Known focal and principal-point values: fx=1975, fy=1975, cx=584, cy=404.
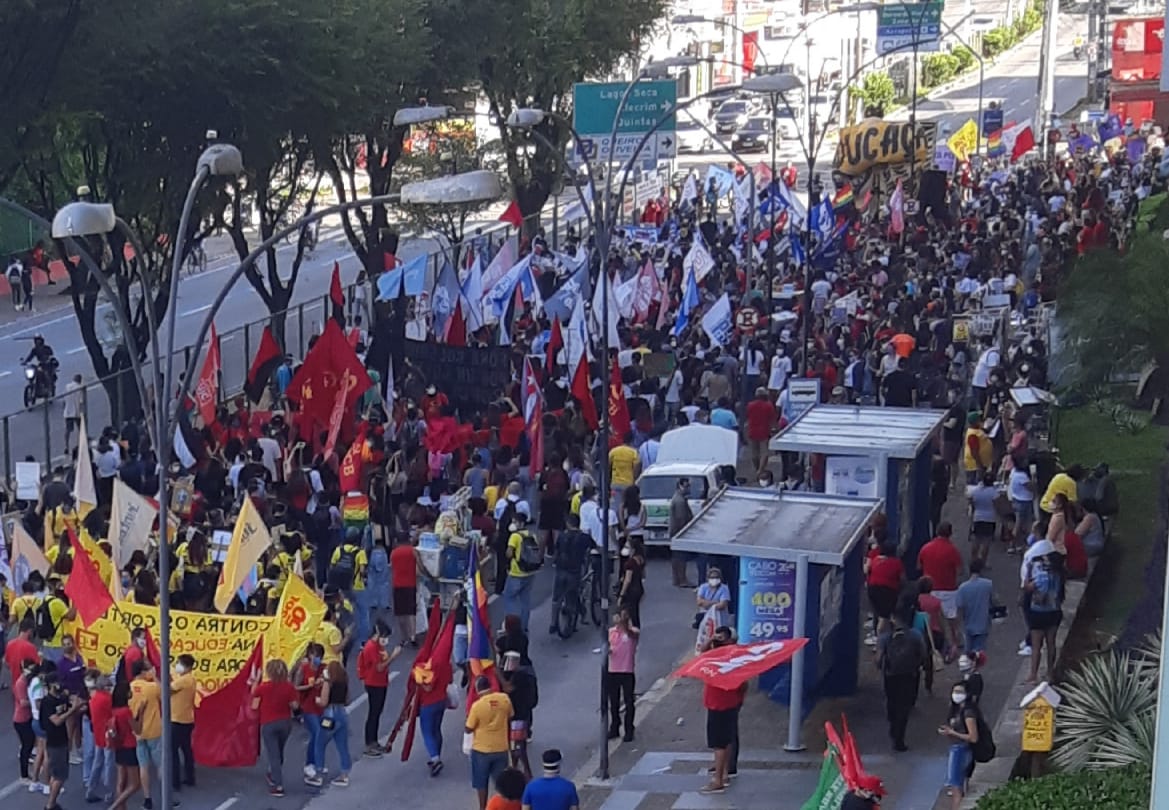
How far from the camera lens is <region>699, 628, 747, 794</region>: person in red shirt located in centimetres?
1562

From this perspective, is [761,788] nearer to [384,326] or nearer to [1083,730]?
[1083,730]

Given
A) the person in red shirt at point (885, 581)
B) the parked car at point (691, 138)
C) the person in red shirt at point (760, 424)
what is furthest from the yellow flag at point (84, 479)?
the parked car at point (691, 138)

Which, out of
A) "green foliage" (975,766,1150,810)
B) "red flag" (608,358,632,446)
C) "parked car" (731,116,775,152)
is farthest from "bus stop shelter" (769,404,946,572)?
"parked car" (731,116,775,152)

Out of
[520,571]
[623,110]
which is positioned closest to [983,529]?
[520,571]

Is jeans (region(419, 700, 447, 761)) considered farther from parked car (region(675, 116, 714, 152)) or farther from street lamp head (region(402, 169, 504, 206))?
parked car (region(675, 116, 714, 152))

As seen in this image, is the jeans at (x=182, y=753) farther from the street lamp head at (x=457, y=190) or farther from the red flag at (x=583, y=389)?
the red flag at (x=583, y=389)

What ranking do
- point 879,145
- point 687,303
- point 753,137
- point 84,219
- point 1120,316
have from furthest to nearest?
point 753,137, point 879,145, point 687,303, point 1120,316, point 84,219

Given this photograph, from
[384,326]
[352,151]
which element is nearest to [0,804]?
[384,326]

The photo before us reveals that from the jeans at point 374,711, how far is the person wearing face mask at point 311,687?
2.48ft

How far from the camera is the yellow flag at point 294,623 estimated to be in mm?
16062

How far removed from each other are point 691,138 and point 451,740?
71.5m

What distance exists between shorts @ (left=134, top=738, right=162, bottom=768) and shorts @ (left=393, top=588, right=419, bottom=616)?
4.44m

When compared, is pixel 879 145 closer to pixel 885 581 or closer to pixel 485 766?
pixel 885 581

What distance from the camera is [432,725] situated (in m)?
16.3
